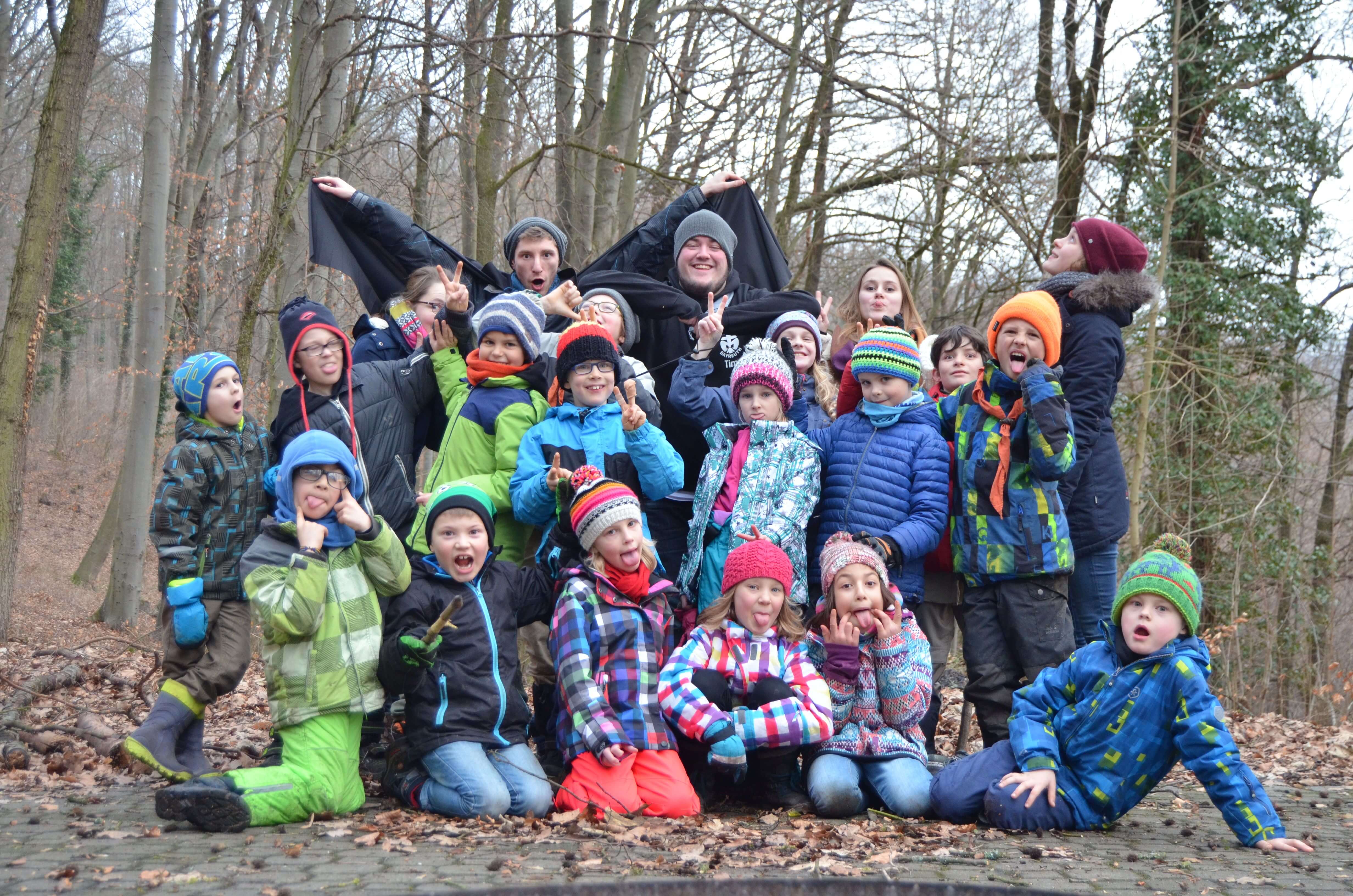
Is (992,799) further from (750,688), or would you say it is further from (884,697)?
(750,688)

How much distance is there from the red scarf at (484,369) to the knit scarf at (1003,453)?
2392 millimetres

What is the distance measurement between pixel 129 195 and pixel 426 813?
125 feet

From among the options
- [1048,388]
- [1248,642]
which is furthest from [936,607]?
[1248,642]

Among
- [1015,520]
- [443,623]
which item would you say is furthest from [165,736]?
[1015,520]

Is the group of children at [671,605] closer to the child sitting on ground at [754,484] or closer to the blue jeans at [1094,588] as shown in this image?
the child sitting on ground at [754,484]

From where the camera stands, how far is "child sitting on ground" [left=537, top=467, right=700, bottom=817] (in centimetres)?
470

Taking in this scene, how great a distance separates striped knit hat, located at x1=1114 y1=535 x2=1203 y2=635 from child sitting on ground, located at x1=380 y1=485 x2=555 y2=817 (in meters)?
2.55

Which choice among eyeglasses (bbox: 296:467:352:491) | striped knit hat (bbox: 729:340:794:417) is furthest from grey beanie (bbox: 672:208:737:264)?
eyeglasses (bbox: 296:467:352:491)

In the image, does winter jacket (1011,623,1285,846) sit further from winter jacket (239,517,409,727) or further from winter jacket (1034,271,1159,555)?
winter jacket (239,517,409,727)

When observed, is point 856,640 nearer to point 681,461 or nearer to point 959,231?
point 681,461

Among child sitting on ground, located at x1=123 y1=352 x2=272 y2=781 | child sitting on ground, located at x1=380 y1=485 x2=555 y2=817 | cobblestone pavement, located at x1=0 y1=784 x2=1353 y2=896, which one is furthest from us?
child sitting on ground, located at x1=123 y1=352 x2=272 y2=781

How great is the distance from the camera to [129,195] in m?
37.1

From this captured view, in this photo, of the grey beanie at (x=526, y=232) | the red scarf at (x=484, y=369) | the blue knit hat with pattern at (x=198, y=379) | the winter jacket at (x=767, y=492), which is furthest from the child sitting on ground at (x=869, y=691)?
the blue knit hat with pattern at (x=198, y=379)

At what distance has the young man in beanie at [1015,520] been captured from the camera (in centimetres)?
511
